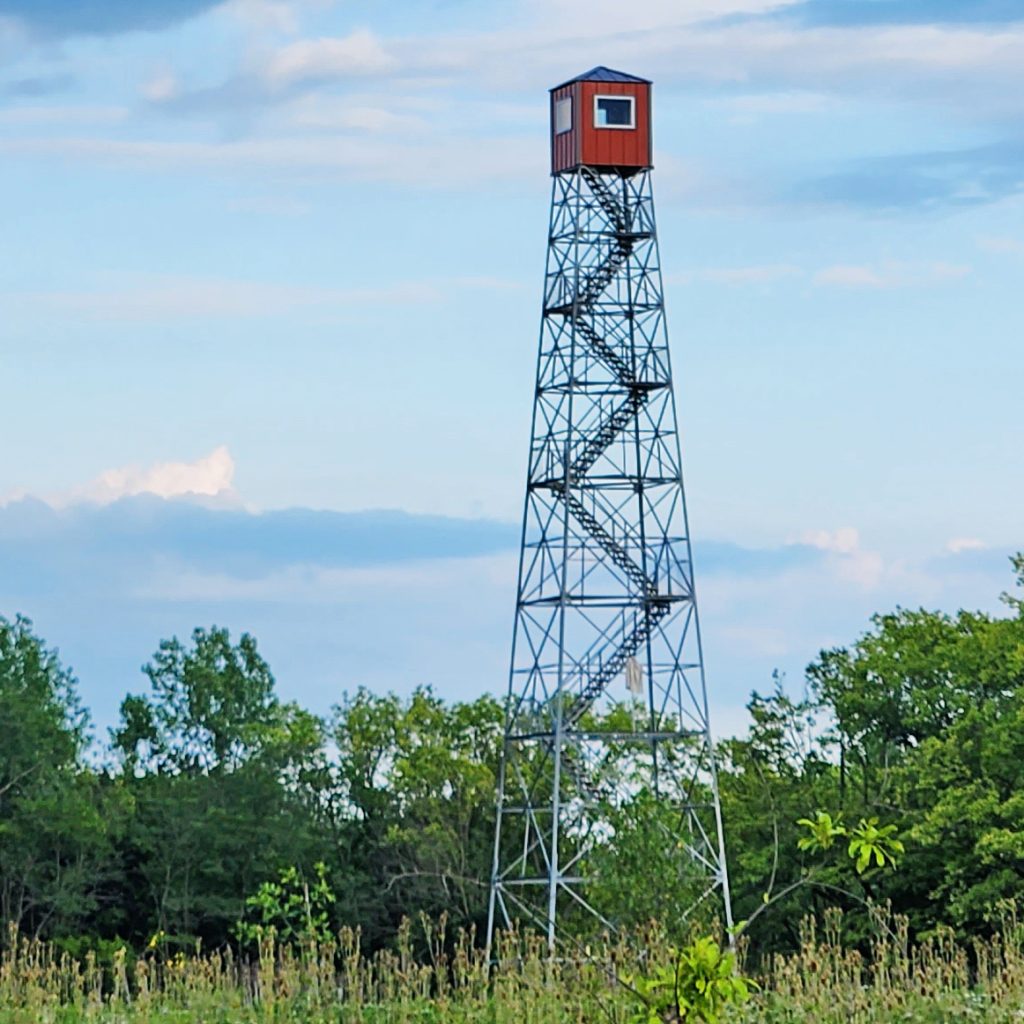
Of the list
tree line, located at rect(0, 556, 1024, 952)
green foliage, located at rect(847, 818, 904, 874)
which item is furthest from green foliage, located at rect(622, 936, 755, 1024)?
tree line, located at rect(0, 556, 1024, 952)

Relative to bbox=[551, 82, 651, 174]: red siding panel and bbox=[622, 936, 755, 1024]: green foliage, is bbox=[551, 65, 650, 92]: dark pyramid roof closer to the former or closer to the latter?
bbox=[551, 82, 651, 174]: red siding panel

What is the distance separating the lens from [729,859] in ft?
160

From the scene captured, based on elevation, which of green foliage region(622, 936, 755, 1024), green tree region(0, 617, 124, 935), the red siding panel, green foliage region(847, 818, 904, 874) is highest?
the red siding panel

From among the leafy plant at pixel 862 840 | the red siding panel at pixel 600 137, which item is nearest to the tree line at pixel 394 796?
the red siding panel at pixel 600 137

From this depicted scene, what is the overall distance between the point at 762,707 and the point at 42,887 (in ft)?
59.2

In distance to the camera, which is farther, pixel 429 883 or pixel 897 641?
pixel 429 883

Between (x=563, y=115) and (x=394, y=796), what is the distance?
20766mm

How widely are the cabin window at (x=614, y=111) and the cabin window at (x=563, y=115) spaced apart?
0.51 metres

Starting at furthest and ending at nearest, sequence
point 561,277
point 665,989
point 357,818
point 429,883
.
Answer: point 357,818 → point 429,883 → point 561,277 → point 665,989

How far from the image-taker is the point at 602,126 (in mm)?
43188

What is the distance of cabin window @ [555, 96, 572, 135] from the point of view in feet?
143

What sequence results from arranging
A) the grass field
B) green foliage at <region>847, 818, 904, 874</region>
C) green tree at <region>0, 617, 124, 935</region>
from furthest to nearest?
green tree at <region>0, 617, 124, 935</region>
the grass field
green foliage at <region>847, 818, 904, 874</region>

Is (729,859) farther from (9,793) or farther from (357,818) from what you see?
(9,793)

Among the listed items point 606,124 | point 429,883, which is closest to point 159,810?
point 429,883
